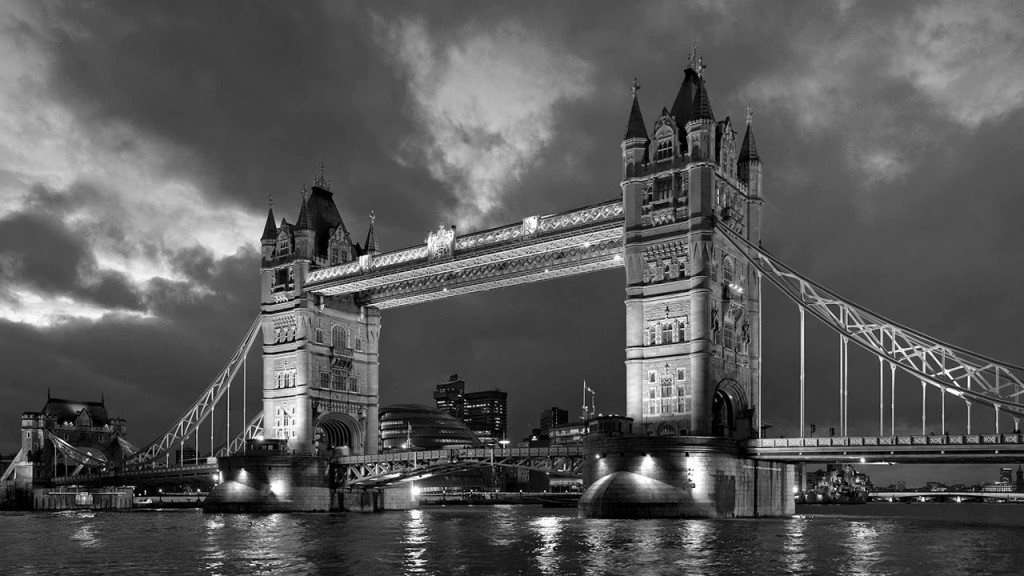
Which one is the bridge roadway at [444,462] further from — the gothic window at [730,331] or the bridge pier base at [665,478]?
the gothic window at [730,331]

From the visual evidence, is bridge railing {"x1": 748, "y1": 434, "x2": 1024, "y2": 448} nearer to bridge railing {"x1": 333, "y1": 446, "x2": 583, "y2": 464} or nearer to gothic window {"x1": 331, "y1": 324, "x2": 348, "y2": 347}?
bridge railing {"x1": 333, "y1": 446, "x2": 583, "y2": 464}

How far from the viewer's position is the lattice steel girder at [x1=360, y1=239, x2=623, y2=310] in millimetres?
81188

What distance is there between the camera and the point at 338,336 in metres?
103

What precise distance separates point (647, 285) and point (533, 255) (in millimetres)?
12131

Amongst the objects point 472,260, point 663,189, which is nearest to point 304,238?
point 472,260

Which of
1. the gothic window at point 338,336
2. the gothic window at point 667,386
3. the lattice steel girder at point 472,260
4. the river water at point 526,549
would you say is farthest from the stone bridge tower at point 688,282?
the gothic window at point 338,336

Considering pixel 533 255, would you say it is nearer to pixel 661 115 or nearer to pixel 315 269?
pixel 661 115

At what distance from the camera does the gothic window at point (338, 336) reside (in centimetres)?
10244

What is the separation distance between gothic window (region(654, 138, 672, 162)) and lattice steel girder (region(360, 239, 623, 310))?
7105 mm

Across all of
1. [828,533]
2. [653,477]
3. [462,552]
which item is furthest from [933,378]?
[462,552]

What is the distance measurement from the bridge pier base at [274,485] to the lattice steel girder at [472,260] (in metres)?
15.4

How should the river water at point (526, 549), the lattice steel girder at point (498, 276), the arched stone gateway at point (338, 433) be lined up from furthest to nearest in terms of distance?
1. the arched stone gateway at point (338, 433)
2. the lattice steel girder at point (498, 276)
3. the river water at point (526, 549)

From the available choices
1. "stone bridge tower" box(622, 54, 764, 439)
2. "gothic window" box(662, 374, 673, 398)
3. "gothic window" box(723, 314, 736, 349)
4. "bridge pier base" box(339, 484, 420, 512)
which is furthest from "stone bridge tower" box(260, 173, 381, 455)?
"gothic window" box(723, 314, 736, 349)

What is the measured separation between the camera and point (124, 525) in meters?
81.6
